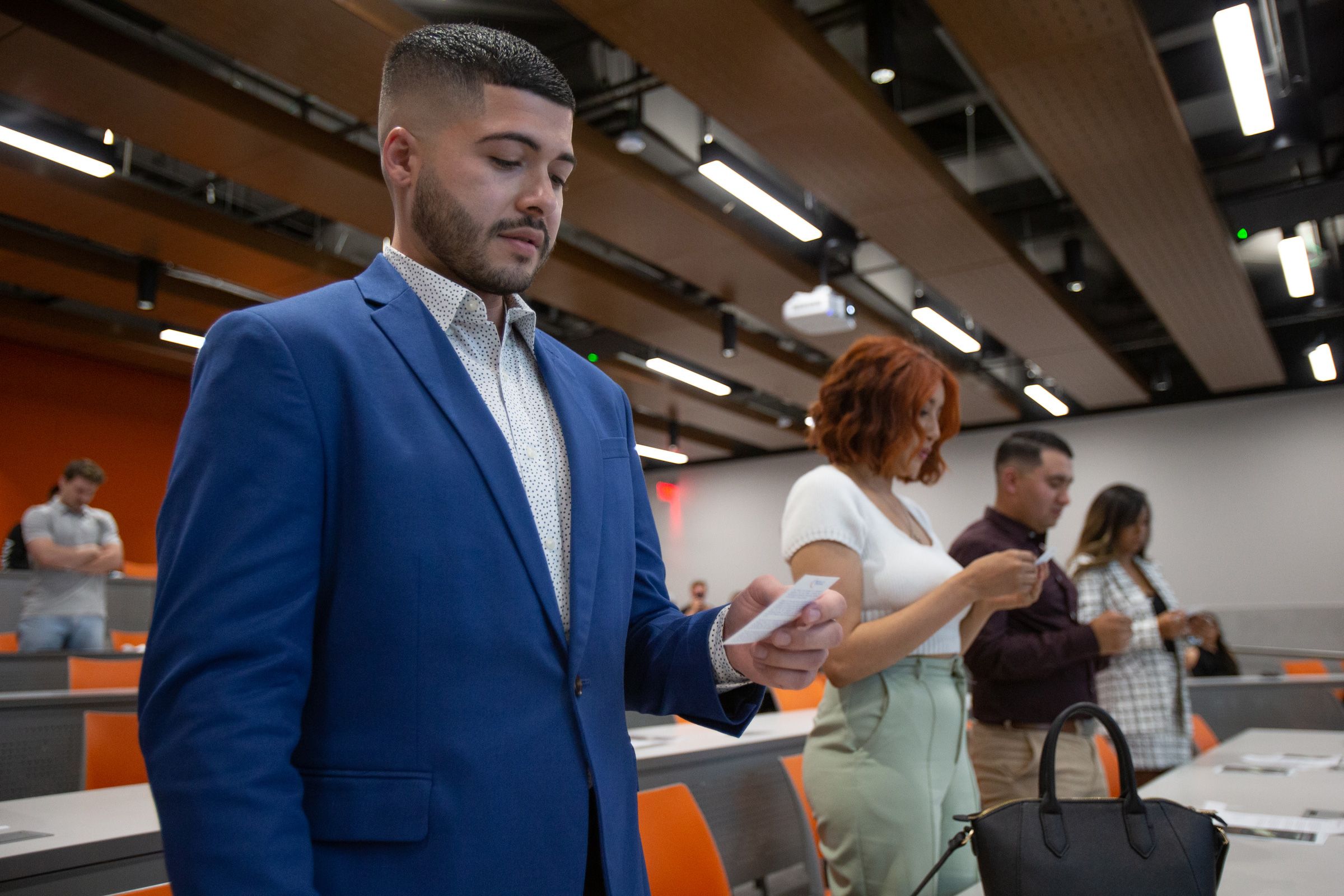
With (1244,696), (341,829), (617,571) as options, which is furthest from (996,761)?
(1244,696)

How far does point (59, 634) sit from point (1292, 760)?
18.8 ft

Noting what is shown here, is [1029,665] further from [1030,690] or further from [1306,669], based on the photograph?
[1306,669]

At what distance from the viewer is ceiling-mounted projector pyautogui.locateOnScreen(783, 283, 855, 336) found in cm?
679

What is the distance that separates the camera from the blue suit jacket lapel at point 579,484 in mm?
928

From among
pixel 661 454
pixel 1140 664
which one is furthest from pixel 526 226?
pixel 661 454

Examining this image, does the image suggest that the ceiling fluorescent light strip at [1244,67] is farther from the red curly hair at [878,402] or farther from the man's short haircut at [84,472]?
the man's short haircut at [84,472]

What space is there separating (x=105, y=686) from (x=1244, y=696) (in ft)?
19.7

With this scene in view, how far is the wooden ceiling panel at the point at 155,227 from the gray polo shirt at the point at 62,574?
1.85 meters

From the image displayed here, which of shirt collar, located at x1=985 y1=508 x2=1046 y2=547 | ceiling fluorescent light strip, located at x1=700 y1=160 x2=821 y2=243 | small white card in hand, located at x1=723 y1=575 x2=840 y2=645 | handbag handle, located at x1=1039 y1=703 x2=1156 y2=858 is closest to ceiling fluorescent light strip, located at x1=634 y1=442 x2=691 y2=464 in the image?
ceiling fluorescent light strip, located at x1=700 y1=160 x2=821 y2=243

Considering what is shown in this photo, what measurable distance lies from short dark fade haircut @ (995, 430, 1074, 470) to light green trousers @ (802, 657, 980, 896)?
3.63ft

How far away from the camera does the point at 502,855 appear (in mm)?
819

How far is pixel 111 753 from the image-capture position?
2342mm

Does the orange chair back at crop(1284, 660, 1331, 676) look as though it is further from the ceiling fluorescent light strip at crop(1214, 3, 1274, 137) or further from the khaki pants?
the khaki pants

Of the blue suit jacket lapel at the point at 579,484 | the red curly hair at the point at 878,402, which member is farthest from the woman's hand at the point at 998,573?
the blue suit jacket lapel at the point at 579,484
